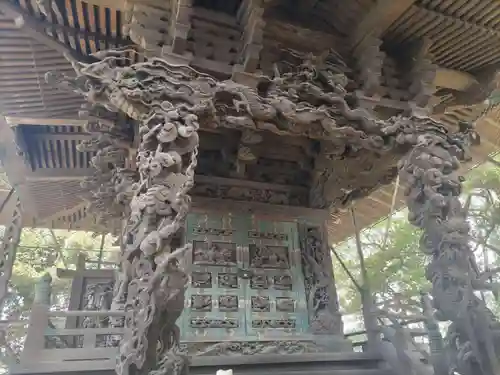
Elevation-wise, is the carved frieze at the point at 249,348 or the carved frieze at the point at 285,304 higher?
the carved frieze at the point at 285,304

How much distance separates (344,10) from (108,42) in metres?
2.77

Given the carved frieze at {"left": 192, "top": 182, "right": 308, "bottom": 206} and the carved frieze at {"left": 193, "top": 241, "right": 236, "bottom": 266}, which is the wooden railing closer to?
the carved frieze at {"left": 193, "top": 241, "right": 236, "bottom": 266}

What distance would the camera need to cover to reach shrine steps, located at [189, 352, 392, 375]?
461cm

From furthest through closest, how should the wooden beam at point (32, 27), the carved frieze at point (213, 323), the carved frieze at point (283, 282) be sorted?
the carved frieze at point (283, 282)
the carved frieze at point (213, 323)
the wooden beam at point (32, 27)

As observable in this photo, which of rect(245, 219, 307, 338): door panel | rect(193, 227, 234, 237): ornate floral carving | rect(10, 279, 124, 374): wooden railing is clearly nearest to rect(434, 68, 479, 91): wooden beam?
rect(245, 219, 307, 338): door panel

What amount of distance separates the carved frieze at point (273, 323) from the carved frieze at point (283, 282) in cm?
42

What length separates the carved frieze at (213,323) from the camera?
16.5 feet

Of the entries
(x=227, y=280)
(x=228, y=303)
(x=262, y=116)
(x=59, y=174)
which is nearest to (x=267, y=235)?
(x=227, y=280)

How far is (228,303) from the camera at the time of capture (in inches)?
206

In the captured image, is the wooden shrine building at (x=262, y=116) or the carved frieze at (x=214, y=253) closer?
the wooden shrine building at (x=262, y=116)

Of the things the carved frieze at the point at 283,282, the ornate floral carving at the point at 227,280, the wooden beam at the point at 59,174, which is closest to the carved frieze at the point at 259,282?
the carved frieze at the point at 283,282

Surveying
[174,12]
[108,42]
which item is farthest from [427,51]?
[108,42]

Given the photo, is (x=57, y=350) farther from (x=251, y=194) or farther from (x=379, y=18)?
(x=379, y=18)

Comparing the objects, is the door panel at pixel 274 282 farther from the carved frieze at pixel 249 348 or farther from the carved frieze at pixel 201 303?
the carved frieze at pixel 201 303
